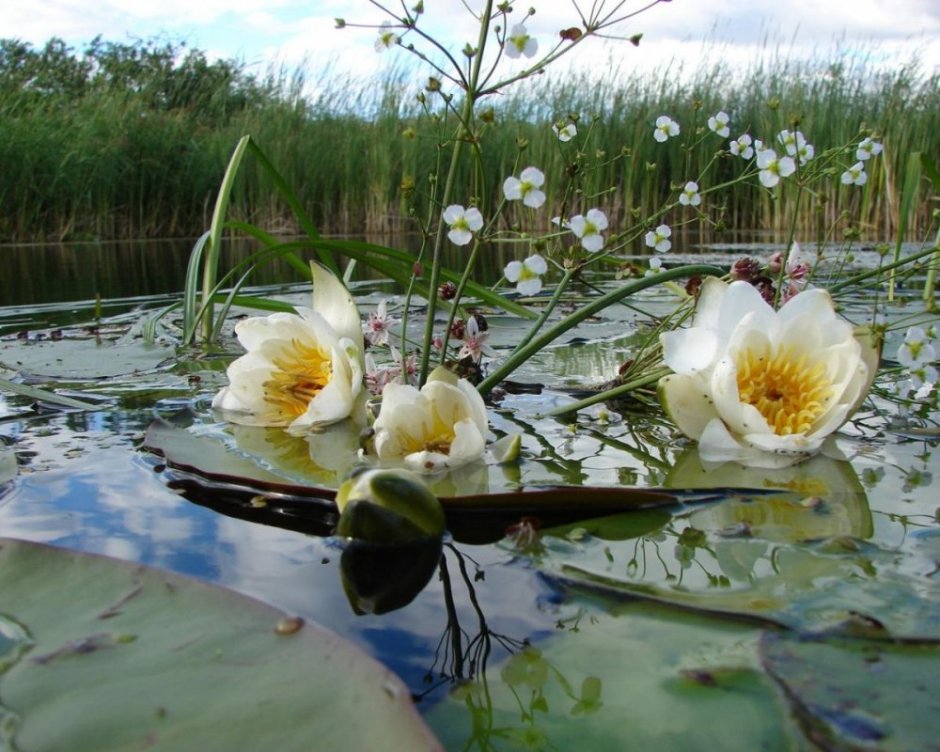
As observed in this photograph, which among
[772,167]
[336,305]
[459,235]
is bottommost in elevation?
[336,305]

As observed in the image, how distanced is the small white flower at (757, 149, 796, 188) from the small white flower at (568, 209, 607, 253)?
0.51 metres

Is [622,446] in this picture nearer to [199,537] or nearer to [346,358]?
[346,358]

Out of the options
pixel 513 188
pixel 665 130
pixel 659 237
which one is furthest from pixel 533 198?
pixel 665 130

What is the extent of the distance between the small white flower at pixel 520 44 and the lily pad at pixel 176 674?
829 millimetres

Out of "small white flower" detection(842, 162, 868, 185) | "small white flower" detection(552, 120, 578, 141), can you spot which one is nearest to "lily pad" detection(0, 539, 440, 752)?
"small white flower" detection(552, 120, 578, 141)

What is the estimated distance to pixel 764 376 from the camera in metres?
1.21

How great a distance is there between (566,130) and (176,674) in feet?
3.67

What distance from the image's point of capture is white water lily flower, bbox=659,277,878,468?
116 centimetres

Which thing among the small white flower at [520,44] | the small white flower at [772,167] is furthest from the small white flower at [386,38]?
the small white flower at [772,167]

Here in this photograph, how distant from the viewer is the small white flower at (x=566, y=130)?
57.8 inches

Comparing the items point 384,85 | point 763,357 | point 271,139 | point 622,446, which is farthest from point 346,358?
point 384,85

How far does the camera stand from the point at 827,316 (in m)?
1.20

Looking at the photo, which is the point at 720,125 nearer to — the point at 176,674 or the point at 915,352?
the point at 915,352

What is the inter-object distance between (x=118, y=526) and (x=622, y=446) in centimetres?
76
